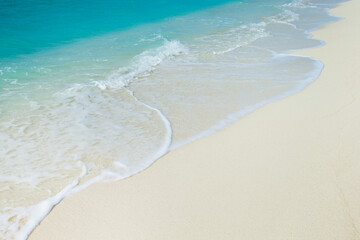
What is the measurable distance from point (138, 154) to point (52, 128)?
6.07ft

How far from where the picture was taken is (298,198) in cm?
328

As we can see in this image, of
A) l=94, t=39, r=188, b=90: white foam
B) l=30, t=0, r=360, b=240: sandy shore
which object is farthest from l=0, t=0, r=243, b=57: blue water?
l=30, t=0, r=360, b=240: sandy shore

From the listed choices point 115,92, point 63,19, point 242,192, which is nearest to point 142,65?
point 115,92

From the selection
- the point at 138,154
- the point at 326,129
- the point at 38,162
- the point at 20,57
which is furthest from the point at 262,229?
the point at 20,57

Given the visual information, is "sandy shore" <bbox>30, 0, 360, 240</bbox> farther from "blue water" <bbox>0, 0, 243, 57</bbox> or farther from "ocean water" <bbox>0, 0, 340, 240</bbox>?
"blue water" <bbox>0, 0, 243, 57</bbox>

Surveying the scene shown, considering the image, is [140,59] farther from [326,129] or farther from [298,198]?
[298,198]

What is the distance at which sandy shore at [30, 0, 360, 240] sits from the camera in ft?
9.70

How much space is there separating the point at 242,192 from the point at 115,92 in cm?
446

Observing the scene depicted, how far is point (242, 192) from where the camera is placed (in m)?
3.42

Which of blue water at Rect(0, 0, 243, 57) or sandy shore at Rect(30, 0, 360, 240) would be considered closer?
sandy shore at Rect(30, 0, 360, 240)

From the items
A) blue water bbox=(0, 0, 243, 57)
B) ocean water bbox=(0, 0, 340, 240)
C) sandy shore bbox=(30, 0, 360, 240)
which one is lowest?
sandy shore bbox=(30, 0, 360, 240)

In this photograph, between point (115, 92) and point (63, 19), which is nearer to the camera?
point (115, 92)

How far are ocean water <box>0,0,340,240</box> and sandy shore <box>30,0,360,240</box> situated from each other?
1.14 feet

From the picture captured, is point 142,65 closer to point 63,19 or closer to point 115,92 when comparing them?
point 115,92
